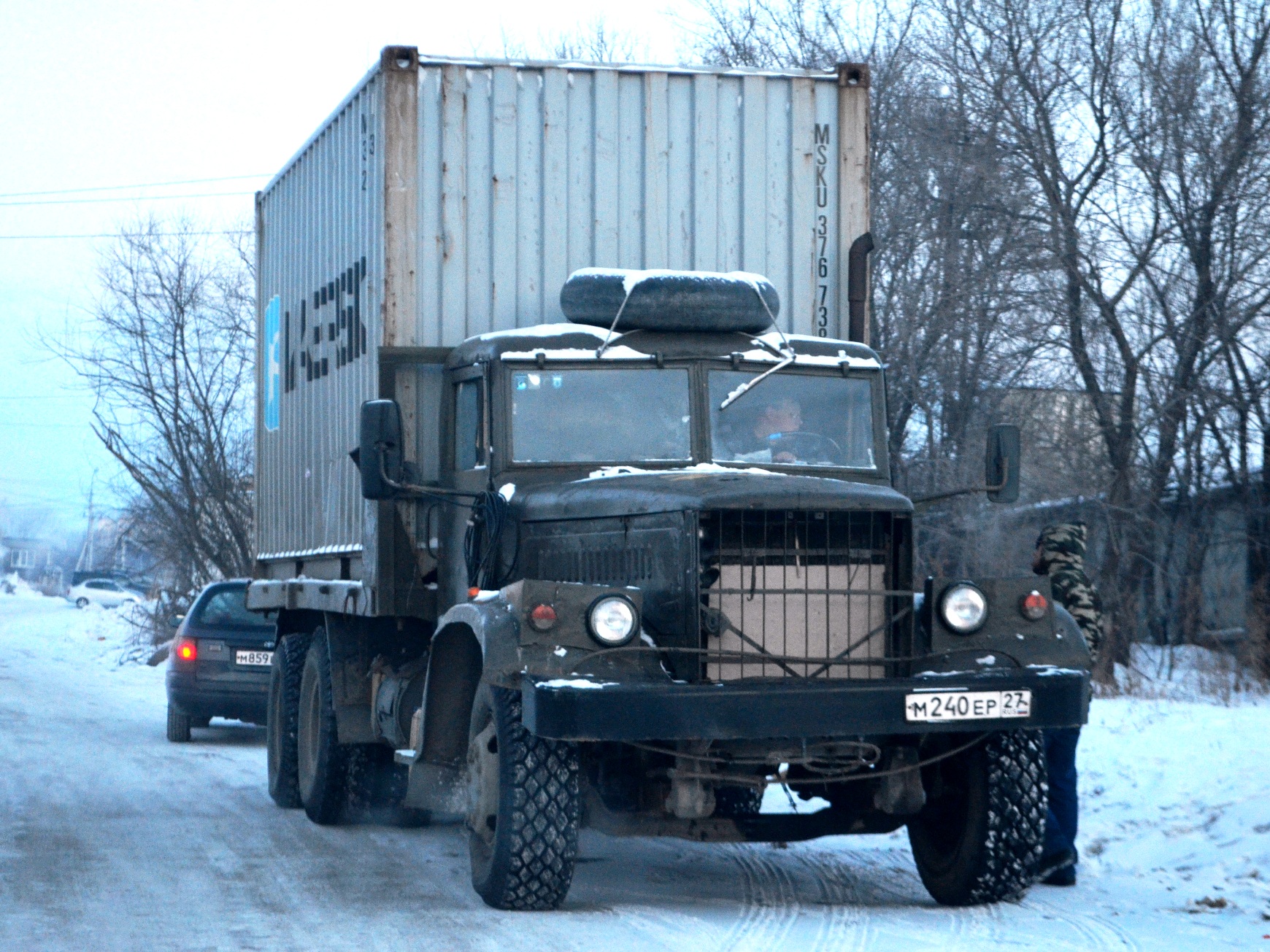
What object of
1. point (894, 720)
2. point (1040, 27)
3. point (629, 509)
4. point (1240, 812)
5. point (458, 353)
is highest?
point (1040, 27)

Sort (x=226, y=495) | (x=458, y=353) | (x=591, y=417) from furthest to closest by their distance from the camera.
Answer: (x=226, y=495) < (x=458, y=353) < (x=591, y=417)

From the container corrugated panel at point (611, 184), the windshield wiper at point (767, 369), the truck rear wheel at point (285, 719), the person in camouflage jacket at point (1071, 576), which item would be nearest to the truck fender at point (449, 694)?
the windshield wiper at point (767, 369)

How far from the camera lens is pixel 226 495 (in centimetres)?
2734

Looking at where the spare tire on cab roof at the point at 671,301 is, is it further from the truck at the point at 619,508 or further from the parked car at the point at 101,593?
the parked car at the point at 101,593

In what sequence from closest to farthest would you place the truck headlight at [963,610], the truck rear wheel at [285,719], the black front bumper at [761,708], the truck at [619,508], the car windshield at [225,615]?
the black front bumper at [761,708]
the truck at [619,508]
the truck headlight at [963,610]
the truck rear wheel at [285,719]
the car windshield at [225,615]

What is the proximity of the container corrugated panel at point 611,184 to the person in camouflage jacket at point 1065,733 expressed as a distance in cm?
181

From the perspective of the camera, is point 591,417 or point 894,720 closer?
point 894,720

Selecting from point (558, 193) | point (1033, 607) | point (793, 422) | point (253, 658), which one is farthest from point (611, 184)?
point (253, 658)

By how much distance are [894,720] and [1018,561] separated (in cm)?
1022

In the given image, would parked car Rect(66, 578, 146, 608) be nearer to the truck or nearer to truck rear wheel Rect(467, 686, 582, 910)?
the truck

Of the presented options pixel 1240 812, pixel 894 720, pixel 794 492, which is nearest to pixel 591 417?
pixel 794 492

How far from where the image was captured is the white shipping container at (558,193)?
28.2ft

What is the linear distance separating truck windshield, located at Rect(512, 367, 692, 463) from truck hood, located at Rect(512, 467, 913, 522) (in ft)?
0.69

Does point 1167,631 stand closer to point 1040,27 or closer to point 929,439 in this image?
point 929,439
